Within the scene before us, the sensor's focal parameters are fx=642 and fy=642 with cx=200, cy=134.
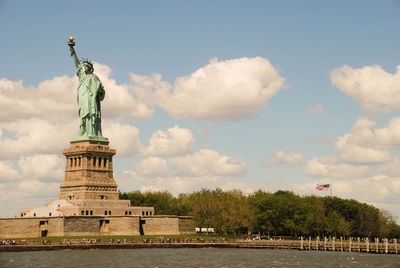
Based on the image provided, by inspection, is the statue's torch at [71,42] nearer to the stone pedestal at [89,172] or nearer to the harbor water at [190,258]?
the stone pedestal at [89,172]

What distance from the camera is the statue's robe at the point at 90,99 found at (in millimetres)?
112250

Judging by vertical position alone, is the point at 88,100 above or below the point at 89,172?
above

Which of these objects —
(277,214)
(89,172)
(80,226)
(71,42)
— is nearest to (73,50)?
(71,42)

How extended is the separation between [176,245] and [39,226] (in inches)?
846

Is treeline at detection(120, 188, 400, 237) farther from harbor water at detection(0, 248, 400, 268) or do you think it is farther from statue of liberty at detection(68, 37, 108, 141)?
statue of liberty at detection(68, 37, 108, 141)

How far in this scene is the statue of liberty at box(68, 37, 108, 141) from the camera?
112 meters

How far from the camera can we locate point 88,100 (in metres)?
113

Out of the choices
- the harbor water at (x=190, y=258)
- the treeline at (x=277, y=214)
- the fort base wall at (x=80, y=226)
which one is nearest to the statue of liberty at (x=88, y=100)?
the fort base wall at (x=80, y=226)

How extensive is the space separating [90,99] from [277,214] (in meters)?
39.3

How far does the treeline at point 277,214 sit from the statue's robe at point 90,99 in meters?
23.8

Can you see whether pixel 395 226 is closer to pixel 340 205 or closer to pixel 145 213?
pixel 340 205

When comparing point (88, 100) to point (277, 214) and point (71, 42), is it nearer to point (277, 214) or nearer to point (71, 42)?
point (71, 42)

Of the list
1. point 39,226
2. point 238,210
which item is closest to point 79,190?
point 39,226

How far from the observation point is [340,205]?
5207 inches
